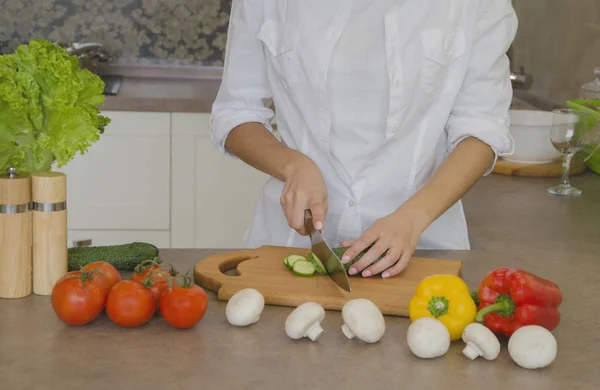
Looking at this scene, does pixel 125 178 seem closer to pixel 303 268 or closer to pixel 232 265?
pixel 232 265

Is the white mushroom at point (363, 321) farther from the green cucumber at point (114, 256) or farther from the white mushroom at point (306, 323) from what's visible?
the green cucumber at point (114, 256)

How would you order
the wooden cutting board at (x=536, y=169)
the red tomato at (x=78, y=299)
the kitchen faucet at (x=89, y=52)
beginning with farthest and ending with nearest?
the kitchen faucet at (x=89, y=52)
the wooden cutting board at (x=536, y=169)
the red tomato at (x=78, y=299)

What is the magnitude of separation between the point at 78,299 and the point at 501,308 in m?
0.54

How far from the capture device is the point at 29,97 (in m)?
1.22

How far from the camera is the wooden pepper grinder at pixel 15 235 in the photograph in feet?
4.07

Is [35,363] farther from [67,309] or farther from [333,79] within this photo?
[333,79]

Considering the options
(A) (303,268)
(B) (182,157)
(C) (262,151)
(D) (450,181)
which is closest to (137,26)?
(B) (182,157)

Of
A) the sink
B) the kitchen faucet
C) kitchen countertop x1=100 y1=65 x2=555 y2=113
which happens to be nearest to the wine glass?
kitchen countertop x1=100 y1=65 x2=555 y2=113

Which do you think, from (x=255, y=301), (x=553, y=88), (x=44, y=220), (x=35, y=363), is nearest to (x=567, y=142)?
(x=553, y=88)

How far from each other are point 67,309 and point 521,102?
2287mm

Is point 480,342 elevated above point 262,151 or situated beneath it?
situated beneath

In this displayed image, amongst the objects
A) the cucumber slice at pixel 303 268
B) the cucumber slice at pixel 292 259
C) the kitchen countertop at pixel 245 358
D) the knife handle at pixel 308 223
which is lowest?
the kitchen countertop at pixel 245 358

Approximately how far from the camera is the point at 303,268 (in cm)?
138

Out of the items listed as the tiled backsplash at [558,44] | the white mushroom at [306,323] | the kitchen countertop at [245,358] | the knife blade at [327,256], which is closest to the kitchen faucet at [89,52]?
the tiled backsplash at [558,44]
